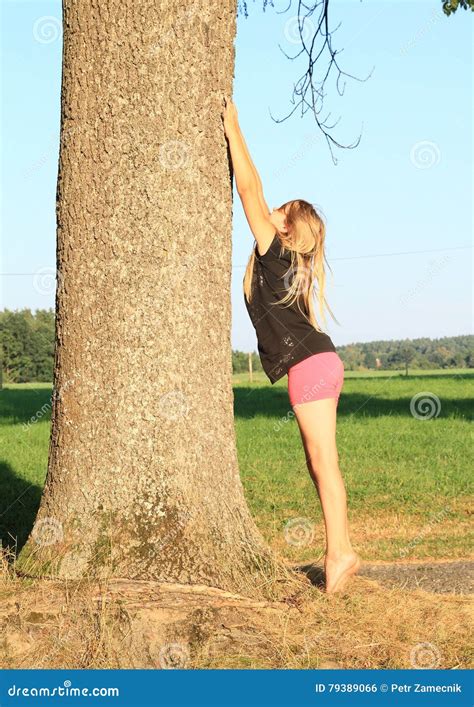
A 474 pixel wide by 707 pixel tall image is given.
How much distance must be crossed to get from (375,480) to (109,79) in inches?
366

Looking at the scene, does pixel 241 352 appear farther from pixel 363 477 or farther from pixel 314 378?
pixel 314 378

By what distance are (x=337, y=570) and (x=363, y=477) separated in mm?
8223

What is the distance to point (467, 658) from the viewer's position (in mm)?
5129

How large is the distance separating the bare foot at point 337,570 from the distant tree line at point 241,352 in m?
58.1

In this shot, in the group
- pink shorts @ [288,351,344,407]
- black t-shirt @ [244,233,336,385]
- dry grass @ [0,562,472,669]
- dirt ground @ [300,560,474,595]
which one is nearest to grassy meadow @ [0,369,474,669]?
dry grass @ [0,562,472,669]

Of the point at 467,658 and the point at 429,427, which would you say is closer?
the point at 467,658

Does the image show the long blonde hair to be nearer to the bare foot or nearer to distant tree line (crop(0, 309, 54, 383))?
the bare foot

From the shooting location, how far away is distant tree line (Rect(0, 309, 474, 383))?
69500mm

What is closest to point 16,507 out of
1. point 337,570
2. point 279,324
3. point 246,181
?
point 337,570

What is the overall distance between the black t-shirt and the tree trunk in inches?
10.7

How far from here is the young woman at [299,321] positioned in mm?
5695

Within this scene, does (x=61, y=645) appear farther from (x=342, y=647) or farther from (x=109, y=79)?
A: (x=109, y=79)

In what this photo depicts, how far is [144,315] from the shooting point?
17.7 feet

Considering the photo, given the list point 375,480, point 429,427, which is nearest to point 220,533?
point 375,480
